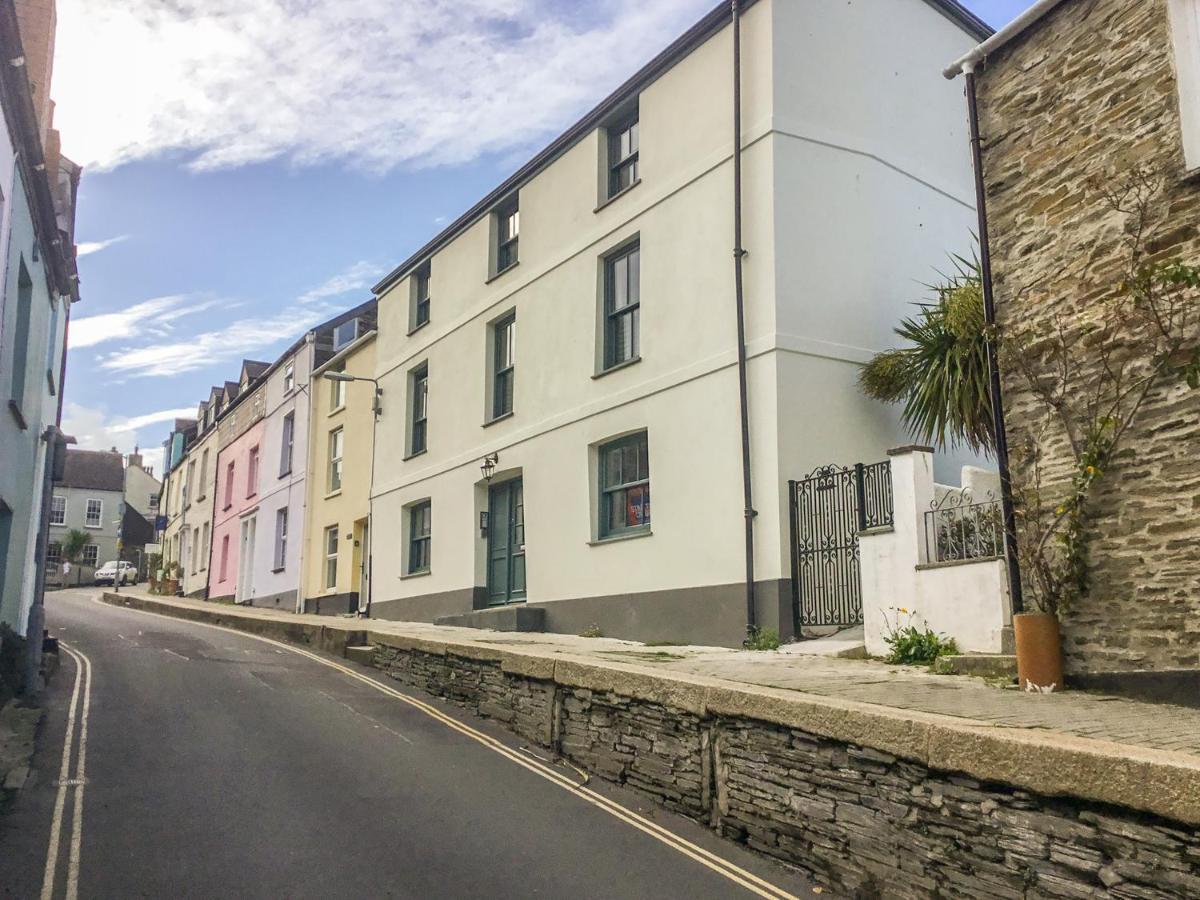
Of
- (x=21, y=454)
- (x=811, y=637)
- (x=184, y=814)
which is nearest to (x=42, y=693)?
(x=21, y=454)

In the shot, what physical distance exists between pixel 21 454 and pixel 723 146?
8.93 meters

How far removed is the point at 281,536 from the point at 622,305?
15842 mm

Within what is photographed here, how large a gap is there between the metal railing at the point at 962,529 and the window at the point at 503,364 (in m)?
9.25

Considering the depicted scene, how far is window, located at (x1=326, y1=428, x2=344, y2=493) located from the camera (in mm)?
24594

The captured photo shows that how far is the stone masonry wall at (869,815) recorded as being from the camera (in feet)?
13.8

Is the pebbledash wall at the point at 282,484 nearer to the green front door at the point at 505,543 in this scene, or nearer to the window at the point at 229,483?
the window at the point at 229,483

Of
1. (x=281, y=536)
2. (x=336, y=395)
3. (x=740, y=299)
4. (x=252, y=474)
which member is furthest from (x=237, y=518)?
(x=740, y=299)

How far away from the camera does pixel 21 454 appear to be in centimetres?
1159

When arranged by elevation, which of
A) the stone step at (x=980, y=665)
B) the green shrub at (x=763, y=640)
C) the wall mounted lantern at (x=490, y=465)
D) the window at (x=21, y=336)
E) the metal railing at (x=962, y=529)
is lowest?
the stone step at (x=980, y=665)

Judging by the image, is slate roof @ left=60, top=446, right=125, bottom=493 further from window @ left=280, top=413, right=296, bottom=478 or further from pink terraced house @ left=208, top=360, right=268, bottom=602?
window @ left=280, top=413, right=296, bottom=478

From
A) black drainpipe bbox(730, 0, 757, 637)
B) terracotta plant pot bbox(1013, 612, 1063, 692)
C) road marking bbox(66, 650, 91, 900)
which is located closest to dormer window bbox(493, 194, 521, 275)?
black drainpipe bbox(730, 0, 757, 637)

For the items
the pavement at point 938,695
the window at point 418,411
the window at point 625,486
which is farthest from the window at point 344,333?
the pavement at point 938,695

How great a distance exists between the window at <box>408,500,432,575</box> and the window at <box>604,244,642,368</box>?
6.58 m

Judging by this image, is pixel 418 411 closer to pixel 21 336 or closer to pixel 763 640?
pixel 21 336
